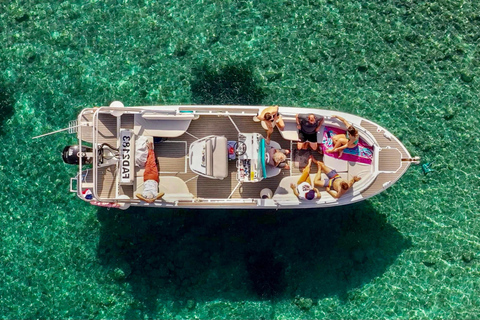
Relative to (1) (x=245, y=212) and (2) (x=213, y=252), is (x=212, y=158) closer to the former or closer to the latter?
(1) (x=245, y=212)

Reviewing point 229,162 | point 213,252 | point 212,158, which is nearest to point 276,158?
point 229,162

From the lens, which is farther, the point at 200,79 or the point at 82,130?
the point at 200,79

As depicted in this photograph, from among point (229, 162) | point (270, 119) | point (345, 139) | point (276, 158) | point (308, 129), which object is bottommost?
point (229, 162)

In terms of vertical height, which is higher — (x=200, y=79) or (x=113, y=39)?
(x=113, y=39)

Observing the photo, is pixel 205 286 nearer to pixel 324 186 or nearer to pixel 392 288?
pixel 324 186

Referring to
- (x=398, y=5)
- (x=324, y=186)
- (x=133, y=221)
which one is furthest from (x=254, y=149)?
(x=398, y=5)

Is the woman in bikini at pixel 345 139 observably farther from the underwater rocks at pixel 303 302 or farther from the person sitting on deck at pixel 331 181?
the underwater rocks at pixel 303 302

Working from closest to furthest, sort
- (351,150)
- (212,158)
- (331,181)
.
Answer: (212,158) < (331,181) < (351,150)
